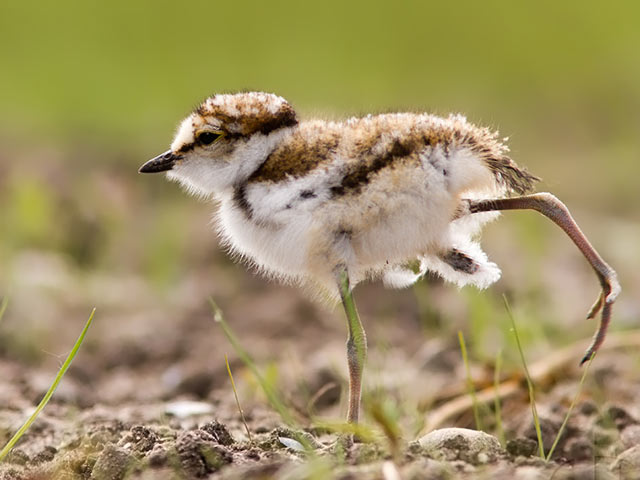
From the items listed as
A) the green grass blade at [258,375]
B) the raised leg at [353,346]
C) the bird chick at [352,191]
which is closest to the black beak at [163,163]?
the bird chick at [352,191]

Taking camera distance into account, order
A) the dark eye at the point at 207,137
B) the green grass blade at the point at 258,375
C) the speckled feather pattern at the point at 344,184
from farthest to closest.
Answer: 1. the dark eye at the point at 207,137
2. the speckled feather pattern at the point at 344,184
3. the green grass blade at the point at 258,375

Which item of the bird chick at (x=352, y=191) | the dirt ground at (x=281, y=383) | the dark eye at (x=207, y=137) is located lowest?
the dirt ground at (x=281, y=383)

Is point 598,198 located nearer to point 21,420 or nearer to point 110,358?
point 110,358

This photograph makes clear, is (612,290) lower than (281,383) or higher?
higher

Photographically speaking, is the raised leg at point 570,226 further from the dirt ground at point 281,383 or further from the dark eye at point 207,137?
the dark eye at point 207,137

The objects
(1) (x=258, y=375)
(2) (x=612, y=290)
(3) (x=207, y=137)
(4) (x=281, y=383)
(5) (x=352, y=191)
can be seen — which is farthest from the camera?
(4) (x=281, y=383)

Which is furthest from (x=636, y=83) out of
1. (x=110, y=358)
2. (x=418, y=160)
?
(x=418, y=160)

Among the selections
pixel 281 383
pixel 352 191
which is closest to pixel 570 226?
pixel 352 191

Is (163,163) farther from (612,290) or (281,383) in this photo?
(281,383)
